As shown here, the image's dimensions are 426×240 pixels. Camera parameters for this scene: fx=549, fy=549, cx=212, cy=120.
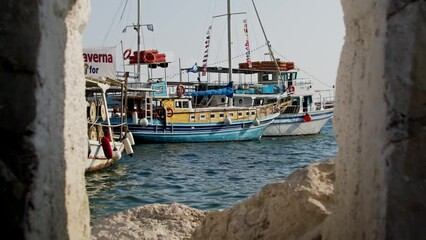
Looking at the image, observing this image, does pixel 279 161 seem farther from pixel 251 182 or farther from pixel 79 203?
pixel 79 203

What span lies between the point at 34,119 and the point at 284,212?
2.28 metres

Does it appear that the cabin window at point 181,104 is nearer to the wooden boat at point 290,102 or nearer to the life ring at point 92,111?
the wooden boat at point 290,102

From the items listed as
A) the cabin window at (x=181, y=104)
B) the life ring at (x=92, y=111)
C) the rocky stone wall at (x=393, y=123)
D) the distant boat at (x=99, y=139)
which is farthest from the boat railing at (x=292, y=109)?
the rocky stone wall at (x=393, y=123)

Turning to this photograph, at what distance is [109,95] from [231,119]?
8.13 m

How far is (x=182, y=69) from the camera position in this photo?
44.2 meters

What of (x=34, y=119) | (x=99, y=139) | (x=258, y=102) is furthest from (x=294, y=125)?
(x=34, y=119)

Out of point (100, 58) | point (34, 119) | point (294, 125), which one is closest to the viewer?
point (34, 119)

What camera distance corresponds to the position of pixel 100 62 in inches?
840

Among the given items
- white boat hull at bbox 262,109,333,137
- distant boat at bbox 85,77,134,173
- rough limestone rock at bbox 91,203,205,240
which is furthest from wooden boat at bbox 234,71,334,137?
rough limestone rock at bbox 91,203,205,240

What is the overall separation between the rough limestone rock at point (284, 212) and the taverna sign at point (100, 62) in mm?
16981

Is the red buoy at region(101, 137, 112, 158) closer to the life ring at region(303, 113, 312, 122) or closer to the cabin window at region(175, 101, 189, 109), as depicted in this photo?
the cabin window at region(175, 101, 189, 109)

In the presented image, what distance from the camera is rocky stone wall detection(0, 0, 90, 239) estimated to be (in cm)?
248

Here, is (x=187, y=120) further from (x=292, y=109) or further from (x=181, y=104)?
(x=292, y=109)

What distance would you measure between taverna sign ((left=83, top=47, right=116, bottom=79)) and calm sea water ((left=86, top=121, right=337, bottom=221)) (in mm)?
3755
